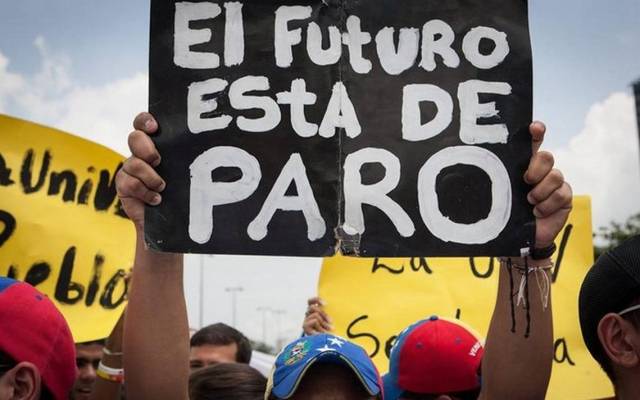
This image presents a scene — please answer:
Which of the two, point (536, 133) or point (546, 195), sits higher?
point (536, 133)

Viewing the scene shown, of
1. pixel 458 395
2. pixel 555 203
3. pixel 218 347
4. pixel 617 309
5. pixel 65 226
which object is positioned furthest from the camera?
pixel 218 347

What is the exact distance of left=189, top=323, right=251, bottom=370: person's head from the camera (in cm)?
394

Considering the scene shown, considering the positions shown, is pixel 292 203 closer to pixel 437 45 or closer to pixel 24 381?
pixel 437 45

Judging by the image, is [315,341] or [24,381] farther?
[315,341]

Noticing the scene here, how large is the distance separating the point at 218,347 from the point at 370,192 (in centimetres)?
233

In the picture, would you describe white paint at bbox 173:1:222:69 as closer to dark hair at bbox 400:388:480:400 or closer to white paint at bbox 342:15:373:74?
white paint at bbox 342:15:373:74

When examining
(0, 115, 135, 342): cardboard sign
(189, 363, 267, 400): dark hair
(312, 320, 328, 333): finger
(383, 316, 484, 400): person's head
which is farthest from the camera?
(312, 320, 328, 333): finger

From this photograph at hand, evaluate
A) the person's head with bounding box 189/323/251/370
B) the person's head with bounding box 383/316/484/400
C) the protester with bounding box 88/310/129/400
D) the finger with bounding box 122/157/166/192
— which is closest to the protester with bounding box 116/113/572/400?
the finger with bounding box 122/157/166/192

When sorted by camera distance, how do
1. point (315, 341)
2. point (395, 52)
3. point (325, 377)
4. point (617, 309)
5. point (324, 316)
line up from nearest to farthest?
1. point (617, 309)
2. point (395, 52)
3. point (325, 377)
4. point (315, 341)
5. point (324, 316)

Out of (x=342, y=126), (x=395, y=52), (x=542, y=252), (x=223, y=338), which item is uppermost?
(x=395, y=52)

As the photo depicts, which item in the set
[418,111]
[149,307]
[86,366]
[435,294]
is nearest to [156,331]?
[149,307]

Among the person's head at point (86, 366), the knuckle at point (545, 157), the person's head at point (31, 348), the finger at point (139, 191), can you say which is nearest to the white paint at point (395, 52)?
the knuckle at point (545, 157)

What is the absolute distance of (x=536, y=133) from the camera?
1.94 metres

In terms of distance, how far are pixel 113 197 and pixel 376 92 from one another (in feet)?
7.87
